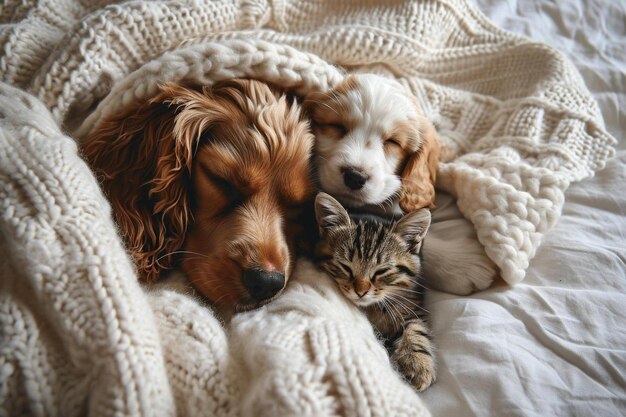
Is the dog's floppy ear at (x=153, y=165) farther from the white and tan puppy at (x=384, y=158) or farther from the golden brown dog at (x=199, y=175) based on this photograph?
the white and tan puppy at (x=384, y=158)

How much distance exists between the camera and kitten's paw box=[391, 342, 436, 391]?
3.33 feet

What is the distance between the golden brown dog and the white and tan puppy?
166 mm

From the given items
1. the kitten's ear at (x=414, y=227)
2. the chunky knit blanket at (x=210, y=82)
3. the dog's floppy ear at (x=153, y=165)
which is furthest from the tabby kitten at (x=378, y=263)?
the dog's floppy ear at (x=153, y=165)

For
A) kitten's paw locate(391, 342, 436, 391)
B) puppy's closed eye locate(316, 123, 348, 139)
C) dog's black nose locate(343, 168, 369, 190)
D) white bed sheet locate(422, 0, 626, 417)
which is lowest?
kitten's paw locate(391, 342, 436, 391)

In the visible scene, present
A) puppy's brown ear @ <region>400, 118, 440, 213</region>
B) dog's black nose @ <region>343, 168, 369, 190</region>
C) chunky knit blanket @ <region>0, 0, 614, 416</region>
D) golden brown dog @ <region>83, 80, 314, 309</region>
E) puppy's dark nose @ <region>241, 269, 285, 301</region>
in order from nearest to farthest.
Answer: chunky knit blanket @ <region>0, 0, 614, 416</region>
puppy's dark nose @ <region>241, 269, 285, 301</region>
golden brown dog @ <region>83, 80, 314, 309</region>
dog's black nose @ <region>343, 168, 369, 190</region>
puppy's brown ear @ <region>400, 118, 440, 213</region>

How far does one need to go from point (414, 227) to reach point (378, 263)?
5.9 inches

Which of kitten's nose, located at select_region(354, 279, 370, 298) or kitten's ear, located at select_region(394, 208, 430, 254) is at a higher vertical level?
kitten's ear, located at select_region(394, 208, 430, 254)

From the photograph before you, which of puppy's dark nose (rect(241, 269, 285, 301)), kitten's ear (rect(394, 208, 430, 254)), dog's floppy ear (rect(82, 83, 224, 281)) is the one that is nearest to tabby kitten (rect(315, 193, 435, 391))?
kitten's ear (rect(394, 208, 430, 254))

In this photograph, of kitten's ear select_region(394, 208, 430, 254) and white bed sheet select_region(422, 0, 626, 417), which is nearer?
white bed sheet select_region(422, 0, 626, 417)

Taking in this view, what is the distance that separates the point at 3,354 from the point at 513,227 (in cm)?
118

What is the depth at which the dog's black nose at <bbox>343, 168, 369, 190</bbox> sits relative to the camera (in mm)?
1307

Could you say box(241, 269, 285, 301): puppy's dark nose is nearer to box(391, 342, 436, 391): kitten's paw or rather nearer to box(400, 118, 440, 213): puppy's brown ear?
box(391, 342, 436, 391): kitten's paw

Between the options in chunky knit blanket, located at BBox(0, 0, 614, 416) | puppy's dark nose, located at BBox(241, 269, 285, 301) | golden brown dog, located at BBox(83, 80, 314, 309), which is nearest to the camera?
chunky knit blanket, located at BBox(0, 0, 614, 416)

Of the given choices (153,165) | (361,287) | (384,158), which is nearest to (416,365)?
(361,287)
